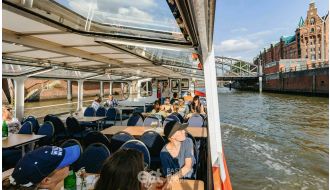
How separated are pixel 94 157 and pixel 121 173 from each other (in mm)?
2086

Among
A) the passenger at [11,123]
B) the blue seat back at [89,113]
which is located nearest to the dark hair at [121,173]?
the passenger at [11,123]

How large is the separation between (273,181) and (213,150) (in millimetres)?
4051

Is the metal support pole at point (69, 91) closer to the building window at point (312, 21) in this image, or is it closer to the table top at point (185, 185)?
the table top at point (185, 185)

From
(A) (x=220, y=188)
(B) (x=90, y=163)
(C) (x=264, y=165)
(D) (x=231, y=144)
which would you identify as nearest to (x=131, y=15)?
(B) (x=90, y=163)

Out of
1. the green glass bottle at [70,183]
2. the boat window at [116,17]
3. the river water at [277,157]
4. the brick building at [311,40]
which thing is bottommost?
the river water at [277,157]

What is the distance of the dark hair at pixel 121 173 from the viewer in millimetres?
1770

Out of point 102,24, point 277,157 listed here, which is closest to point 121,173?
point 102,24

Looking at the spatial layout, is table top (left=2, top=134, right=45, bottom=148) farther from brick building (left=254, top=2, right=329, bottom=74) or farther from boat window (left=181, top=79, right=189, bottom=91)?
brick building (left=254, top=2, right=329, bottom=74)

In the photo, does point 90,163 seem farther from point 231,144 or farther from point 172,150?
point 231,144

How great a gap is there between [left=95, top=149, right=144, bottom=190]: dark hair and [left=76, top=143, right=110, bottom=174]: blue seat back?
1908mm

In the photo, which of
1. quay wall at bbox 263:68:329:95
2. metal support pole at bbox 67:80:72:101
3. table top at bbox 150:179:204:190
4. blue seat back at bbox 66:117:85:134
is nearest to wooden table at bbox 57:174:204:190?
table top at bbox 150:179:204:190

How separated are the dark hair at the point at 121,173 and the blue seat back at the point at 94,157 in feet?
6.26

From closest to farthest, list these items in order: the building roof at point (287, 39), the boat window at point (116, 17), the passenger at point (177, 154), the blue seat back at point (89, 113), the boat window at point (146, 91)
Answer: the boat window at point (116, 17), the passenger at point (177, 154), the blue seat back at point (89, 113), the boat window at point (146, 91), the building roof at point (287, 39)

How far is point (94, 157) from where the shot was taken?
374 centimetres
